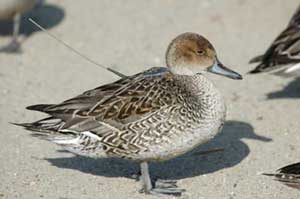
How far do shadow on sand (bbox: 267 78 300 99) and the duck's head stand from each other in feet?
7.10

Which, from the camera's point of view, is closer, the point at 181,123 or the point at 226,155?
the point at 181,123

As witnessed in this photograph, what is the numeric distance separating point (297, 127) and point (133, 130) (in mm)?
2164

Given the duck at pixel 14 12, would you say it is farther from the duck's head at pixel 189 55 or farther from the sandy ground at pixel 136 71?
the duck's head at pixel 189 55

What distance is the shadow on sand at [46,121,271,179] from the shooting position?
23.5ft

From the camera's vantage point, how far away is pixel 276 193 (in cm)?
671

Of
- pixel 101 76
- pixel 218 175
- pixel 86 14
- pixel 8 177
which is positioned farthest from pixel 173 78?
pixel 86 14

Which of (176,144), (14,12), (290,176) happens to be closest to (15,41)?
(14,12)

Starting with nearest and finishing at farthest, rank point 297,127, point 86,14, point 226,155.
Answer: point 226,155 < point 297,127 < point 86,14

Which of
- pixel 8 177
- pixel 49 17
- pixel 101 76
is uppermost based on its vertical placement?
pixel 49 17

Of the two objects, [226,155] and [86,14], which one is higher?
[86,14]

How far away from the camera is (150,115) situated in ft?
21.2

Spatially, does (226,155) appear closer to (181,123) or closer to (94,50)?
(181,123)

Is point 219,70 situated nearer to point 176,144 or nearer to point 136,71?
point 176,144

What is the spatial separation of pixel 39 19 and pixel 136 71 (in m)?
2.40
